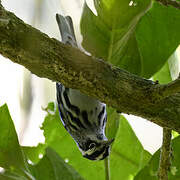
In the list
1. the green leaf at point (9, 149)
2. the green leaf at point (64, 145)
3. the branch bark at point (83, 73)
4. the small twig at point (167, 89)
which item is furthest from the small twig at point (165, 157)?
the green leaf at point (64, 145)

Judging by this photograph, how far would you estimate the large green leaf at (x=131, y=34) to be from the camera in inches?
56.8

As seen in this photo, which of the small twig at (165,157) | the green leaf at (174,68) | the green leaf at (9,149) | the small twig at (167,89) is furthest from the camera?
the green leaf at (174,68)

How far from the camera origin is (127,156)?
1.74m

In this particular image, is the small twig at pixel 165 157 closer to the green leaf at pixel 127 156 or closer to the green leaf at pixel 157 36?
the green leaf at pixel 157 36

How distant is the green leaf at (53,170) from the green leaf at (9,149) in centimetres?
11

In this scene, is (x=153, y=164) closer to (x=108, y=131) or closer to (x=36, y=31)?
(x=108, y=131)

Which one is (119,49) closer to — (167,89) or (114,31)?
(114,31)

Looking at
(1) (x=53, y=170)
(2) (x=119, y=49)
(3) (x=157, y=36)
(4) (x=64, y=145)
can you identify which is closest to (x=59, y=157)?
(1) (x=53, y=170)

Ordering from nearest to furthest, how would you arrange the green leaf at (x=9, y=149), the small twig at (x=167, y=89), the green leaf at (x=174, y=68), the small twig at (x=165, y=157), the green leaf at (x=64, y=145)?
the small twig at (x=167, y=89)
the small twig at (x=165, y=157)
the green leaf at (x=9, y=149)
the green leaf at (x=174, y=68)
the green leaf at (x=64, y=145)

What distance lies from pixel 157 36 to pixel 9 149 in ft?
2.20

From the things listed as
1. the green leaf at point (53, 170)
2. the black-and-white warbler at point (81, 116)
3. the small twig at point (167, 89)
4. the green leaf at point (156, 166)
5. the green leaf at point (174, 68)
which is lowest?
the green leaf at point (53, 170)

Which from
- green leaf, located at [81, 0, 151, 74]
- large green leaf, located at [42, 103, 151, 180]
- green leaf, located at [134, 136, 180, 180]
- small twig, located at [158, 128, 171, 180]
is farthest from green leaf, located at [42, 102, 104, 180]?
small twig, located at [158, 128, 171, 180]

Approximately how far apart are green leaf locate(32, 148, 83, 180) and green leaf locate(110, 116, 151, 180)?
29 centimetres

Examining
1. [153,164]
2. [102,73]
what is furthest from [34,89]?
[102,73]
